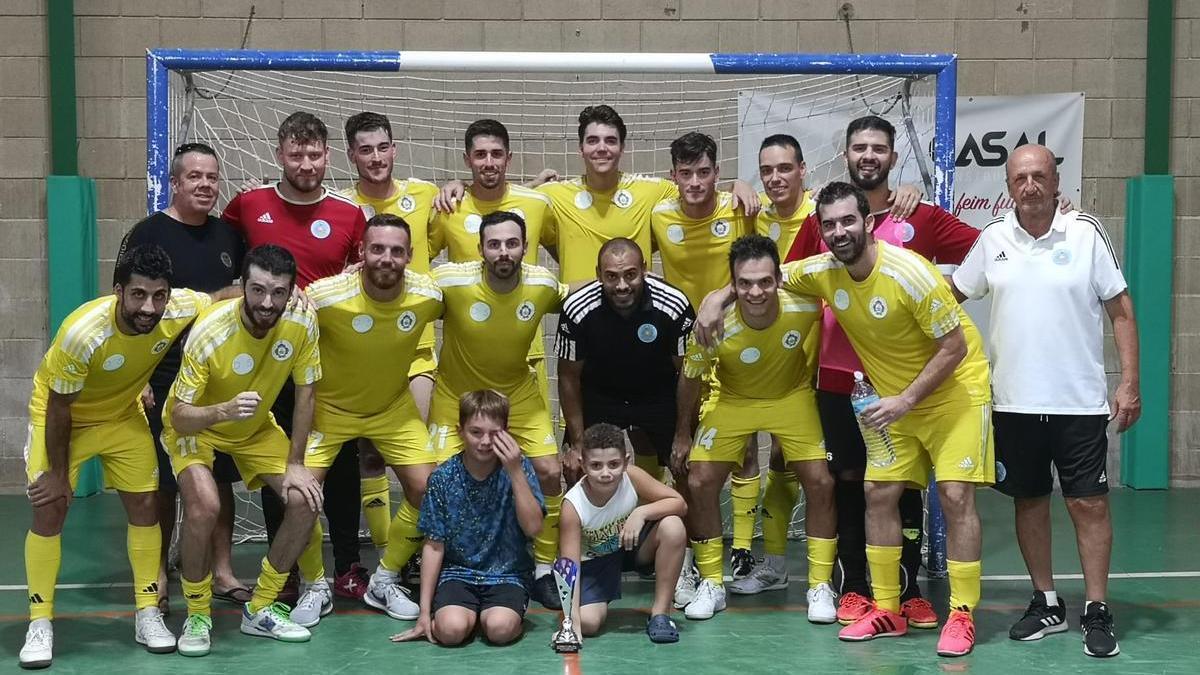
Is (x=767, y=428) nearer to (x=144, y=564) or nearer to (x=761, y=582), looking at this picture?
(x=761, y=582)

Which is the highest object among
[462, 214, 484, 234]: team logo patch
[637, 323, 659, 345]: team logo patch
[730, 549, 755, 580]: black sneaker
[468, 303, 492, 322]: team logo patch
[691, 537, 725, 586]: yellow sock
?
[462, 214, 484, 234]: team logo patch

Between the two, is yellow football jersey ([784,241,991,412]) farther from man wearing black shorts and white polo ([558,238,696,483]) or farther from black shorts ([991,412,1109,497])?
man wearing black shorts and white polo ([558,238,696,483])

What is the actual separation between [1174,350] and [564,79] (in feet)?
13.8

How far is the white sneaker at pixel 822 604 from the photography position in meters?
5.42

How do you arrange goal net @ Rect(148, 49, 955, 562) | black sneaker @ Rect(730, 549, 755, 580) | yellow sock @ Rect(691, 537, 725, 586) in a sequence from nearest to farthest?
1. yellow sock @ Rect(691, 537, 725, 586)
2. black sneaker @ Rect(730, 549, 755, 580)
3. goal net @ Rect(148, 49, 955, 562)

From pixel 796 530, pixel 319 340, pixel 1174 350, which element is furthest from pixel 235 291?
pixel 1174 350

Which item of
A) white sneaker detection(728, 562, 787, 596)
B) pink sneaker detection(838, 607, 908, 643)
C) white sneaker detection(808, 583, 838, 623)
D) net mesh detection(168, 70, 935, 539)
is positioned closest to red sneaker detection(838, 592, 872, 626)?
white sneaker detection(808, 583, 838, 623)

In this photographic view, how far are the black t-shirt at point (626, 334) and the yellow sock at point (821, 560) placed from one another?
0.99 metres

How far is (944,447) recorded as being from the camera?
5.10 m

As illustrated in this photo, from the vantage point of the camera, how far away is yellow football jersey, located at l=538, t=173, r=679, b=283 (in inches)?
245

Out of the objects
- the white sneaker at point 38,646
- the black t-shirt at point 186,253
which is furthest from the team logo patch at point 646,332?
the white sneaker at point 38,646

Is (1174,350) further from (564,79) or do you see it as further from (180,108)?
(180,108)

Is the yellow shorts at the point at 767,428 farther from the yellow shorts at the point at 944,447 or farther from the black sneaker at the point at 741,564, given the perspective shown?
the black sneaker at the point at 741,564

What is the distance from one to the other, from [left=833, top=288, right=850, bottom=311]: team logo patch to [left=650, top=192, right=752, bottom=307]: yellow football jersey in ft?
3.23
